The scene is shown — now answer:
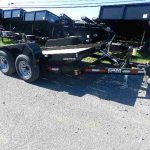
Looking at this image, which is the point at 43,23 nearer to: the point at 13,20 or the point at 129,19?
the point at 13,20

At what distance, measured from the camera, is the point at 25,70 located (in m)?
7.11

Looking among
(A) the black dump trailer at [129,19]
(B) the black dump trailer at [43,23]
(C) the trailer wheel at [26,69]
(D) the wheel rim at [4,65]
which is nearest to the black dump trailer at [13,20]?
(B) the black dump trailer at [43,23]

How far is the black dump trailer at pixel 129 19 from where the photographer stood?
9391 millimetres

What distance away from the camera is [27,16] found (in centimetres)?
1458

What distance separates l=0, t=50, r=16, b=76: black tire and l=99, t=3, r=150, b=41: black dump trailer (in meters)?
4.11

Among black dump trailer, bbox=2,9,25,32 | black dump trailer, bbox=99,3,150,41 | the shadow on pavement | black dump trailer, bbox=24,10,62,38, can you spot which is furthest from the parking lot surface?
black dump trailer, bbox=2,9,25,32

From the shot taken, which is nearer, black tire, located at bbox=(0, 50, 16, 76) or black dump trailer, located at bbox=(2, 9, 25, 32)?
black tire, located at bbox=(0, 50, 16, 76)

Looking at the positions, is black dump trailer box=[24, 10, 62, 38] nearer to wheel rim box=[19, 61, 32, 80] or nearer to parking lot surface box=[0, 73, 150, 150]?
wheel rim box=[19, 61, 32, 80]

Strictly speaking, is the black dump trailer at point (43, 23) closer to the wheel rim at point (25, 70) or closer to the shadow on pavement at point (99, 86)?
the shadow on pavement at point (99, 86)

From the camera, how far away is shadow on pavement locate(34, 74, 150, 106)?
613cm

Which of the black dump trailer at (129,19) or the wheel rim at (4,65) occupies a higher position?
the black dump trailer at (129,19)

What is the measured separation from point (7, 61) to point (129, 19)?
14.6 ft

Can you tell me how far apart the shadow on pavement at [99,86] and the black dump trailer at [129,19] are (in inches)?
115

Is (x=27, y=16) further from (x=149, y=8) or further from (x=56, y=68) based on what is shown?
(x=56, y=68)
